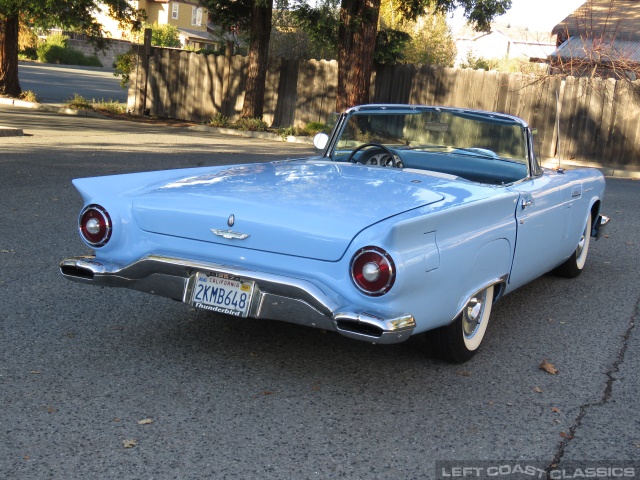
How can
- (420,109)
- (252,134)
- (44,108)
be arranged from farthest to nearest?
1. (44,108)
2. (252,134)
3. (420,109)

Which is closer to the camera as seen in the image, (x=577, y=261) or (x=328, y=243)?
(x=328, y=243)

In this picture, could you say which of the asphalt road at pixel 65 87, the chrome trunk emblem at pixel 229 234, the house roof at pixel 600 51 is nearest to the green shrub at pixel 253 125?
the asphalt road at pixel 65 87

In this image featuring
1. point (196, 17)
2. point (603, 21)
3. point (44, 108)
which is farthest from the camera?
point (196, 17)

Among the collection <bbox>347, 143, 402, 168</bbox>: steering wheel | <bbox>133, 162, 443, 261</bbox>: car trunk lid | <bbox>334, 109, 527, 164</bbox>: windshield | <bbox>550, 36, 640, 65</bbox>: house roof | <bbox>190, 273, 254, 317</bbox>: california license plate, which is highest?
<bbox>550, 36, 640, 65</bbox>: house roof

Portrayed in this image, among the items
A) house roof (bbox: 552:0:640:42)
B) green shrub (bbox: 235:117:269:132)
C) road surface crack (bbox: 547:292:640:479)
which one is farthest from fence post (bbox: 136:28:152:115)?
road surface crack (bbox: 547:292:640:479)

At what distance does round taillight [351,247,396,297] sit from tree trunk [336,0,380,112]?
15.7 meters

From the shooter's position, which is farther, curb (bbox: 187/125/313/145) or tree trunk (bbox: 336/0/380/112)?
curb (bbox: 187/125/313/145)

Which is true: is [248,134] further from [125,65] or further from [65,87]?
[65,87]

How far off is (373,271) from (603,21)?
28.1 meters

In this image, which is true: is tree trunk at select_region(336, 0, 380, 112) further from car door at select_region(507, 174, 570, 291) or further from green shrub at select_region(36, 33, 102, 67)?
green shrub at select_region(36, 33, 102, 67)

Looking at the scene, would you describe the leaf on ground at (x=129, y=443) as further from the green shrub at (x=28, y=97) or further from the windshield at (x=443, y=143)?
the green shrub at (x=28, y=97)

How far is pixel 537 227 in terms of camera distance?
570 cm

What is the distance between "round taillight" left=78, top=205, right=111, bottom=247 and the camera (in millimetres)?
4766

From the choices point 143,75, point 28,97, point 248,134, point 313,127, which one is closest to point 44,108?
point 28,97
